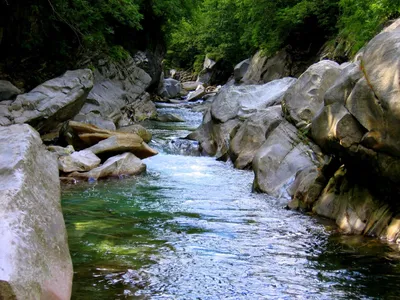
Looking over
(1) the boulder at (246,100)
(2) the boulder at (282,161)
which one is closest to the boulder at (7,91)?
(1) the boulder at (246,100)

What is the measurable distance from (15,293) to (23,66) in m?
15.6

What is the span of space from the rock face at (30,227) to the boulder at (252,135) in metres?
8.06

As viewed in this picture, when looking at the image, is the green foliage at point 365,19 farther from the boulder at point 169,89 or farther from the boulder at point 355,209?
the boulder at point 169,89

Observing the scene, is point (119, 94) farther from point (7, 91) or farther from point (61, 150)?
point (61, 150)

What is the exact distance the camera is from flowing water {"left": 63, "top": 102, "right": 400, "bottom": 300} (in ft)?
15.4

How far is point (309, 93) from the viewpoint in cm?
1120

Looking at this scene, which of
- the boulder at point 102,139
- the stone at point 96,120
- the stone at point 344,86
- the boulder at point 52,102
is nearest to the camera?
the stone at point 344,86

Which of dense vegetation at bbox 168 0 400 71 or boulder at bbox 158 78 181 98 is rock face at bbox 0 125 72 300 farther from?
boulder at bbox 158 78 181 98

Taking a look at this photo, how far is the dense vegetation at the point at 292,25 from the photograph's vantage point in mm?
14531

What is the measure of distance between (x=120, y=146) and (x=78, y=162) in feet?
3.99

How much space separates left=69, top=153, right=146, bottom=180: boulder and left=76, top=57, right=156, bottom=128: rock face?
4.80m

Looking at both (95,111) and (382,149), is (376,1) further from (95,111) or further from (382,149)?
(95,111)

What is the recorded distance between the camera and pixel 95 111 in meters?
17.7

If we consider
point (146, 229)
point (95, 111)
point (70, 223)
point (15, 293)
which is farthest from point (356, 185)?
point (95, 111)
